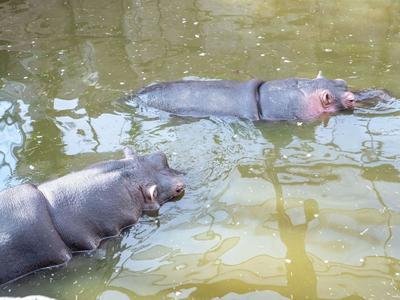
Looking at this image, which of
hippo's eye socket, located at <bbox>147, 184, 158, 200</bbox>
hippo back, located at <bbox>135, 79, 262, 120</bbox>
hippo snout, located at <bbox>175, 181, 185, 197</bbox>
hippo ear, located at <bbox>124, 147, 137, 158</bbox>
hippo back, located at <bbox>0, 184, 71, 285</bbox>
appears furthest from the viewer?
hippo back, located at <bbox>135, 79, 262, 120</bbox>

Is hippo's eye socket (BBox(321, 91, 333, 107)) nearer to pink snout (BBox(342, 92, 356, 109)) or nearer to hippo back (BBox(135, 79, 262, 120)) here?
pink snout (BBox(342, 92, 356, 109))

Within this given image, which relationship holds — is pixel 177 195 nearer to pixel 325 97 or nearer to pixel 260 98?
pixel 260 98

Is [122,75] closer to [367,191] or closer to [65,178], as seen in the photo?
[65,178]

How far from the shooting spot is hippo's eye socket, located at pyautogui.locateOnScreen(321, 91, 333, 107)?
648cm

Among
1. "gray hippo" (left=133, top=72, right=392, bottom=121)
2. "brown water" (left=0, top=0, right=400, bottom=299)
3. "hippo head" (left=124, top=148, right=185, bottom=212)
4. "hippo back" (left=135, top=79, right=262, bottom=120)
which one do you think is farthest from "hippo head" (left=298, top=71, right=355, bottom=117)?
"hippo head" (left=124, top=148, right=185, bottom=212)

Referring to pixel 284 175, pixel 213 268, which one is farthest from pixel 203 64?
pixel 213 268

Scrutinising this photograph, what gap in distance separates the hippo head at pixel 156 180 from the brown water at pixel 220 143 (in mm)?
103

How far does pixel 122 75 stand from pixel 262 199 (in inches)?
123

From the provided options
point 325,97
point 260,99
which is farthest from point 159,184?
point 325,97

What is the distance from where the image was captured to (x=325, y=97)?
21.3 ft

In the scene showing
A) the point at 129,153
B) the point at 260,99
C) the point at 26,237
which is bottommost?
the point at 26,237

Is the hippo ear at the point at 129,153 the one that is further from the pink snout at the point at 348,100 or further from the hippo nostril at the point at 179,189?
the pink snout at the point at 348,100

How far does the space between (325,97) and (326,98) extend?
23 mm

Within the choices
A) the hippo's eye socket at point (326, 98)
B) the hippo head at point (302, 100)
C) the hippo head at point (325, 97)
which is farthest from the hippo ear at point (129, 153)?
the hippo's eye socket at point (326, 98)
